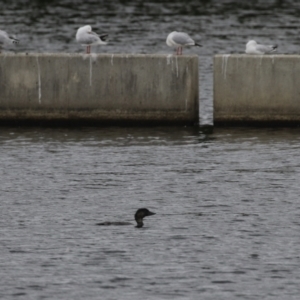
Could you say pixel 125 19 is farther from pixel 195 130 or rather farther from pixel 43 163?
pixel 43 163

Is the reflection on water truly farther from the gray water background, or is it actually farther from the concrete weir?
the gray water background

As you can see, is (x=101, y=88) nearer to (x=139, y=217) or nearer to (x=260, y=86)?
(x=260, y=86)

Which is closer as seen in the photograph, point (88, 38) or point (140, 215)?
point (140, 215)

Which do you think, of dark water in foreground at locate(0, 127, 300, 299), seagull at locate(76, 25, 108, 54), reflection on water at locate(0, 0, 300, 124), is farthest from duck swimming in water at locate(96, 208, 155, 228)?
reflection on water at locate(0, 0, 300, 124)

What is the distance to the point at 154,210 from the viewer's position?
72.5ft

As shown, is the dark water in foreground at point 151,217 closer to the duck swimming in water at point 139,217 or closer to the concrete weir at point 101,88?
the duck swimming in water at point 139,217

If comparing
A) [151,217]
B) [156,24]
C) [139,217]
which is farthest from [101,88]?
[156,24]

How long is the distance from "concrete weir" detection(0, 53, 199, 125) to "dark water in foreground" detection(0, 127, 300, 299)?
554mm

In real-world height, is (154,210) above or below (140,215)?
below

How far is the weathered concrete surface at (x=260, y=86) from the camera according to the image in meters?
30.8

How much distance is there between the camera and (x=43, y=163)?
2714 centimetres

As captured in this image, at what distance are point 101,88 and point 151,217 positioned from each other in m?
10.2

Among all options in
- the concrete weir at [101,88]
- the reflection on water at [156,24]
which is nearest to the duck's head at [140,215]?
the concrete weir at [101,88]

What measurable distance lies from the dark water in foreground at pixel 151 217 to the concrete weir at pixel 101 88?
0.55m
